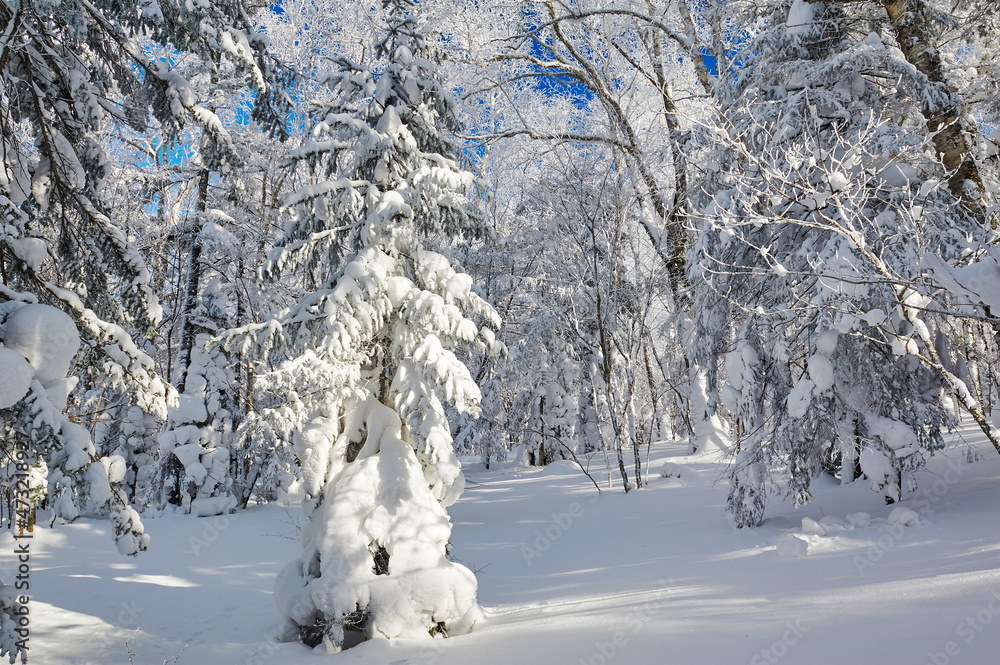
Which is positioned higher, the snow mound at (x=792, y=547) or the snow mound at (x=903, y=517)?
the snow mound at (x=903, y=517)

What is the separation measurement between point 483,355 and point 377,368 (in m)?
1.31

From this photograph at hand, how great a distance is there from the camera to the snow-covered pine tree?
5789 millimetres

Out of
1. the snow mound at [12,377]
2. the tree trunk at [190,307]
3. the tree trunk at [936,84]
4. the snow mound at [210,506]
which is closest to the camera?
the snow mound at [12,377]

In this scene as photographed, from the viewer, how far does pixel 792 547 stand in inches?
225

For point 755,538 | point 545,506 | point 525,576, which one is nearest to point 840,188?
point 755,538

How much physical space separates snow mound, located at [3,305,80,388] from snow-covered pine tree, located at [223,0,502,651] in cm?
219

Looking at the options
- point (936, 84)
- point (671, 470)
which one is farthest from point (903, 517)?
point (671, 470)

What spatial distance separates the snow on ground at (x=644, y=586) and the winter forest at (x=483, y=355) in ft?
0.15

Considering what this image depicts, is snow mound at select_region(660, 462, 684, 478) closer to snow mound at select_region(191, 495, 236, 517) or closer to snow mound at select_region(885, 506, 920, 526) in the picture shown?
snow mound at select_region(885, 506, 920, 526)

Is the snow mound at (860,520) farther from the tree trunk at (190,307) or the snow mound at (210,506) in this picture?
the tree trunk at (190,307)

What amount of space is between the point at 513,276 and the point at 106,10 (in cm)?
1198

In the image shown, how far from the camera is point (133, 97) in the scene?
5.66m

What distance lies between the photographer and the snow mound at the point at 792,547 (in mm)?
5680

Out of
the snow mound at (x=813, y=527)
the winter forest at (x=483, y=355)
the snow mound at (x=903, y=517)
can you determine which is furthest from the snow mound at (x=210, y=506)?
the snow mound at (x=903, y=517)
